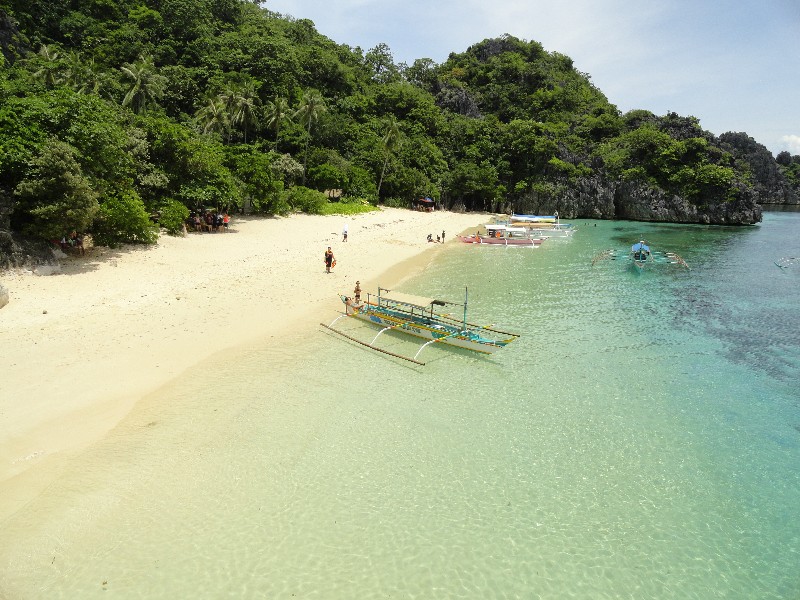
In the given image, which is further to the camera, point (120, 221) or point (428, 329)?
point (120, 221)

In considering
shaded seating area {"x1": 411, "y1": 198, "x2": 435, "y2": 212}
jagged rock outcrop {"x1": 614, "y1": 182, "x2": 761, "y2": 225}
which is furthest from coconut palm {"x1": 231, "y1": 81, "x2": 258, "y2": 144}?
jagged rock outcrop {"x1": 614, "y1": 182, "x2": 761, "y2": 225}

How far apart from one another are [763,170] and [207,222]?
14748 centimetres

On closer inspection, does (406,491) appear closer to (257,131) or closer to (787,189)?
(257,131)

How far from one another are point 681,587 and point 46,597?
10883 mm

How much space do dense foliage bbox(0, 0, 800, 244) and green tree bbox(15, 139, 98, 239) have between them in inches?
238

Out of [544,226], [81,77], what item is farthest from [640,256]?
[81,77]

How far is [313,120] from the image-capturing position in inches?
2351

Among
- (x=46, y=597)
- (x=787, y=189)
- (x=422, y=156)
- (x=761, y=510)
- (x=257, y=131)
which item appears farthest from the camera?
(x=787, y=189)

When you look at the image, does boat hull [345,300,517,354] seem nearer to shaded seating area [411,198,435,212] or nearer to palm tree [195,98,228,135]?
palm tree [195,98,228,135]

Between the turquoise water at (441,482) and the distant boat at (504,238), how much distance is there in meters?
26.3

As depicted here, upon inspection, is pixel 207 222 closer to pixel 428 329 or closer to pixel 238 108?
pixel 238 108

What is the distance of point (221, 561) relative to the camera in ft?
27.6

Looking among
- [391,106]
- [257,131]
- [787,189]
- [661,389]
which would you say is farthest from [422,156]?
[787,189]

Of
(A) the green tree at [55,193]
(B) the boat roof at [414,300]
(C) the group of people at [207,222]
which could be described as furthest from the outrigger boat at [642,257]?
(A) the green tree at [55,193]
